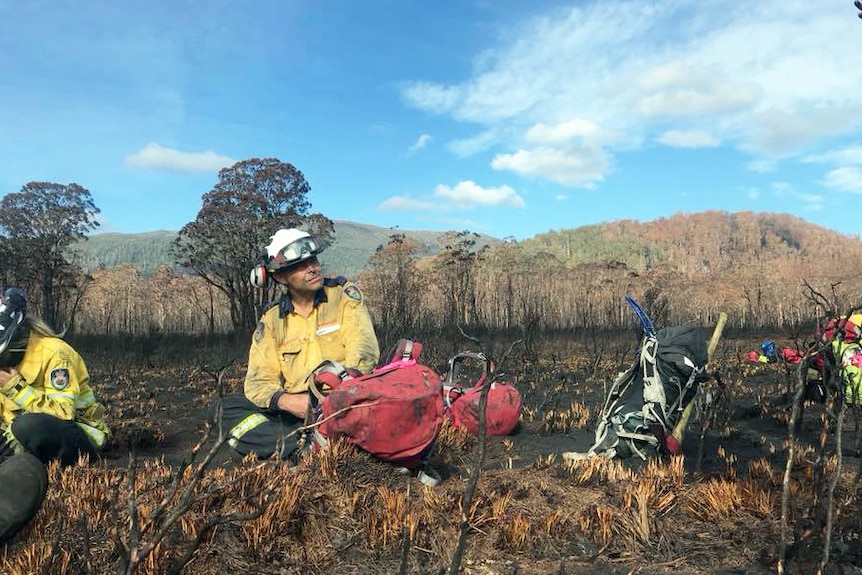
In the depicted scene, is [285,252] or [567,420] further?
[567,420]

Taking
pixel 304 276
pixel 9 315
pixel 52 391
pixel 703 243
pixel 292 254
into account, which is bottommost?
pixel 52 391

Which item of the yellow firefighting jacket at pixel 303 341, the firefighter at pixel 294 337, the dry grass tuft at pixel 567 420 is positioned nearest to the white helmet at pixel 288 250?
the firefighter at pixel 294 337

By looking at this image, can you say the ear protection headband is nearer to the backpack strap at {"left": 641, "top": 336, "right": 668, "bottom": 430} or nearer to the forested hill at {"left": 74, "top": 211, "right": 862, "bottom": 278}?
the backpack strap at {"left": 641, "top": 336, "right": 668, "bottom": 430}

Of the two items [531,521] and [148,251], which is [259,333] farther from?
[148,251]

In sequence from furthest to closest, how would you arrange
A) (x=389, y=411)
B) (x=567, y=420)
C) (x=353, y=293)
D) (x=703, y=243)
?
(x=703, y=243) → (x=567, y=420) → (x=353, y=293) → (x=389, y=411)

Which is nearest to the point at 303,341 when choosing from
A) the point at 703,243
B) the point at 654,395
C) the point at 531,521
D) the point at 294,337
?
the point at 294,337

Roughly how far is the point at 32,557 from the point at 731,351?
57.3 feet

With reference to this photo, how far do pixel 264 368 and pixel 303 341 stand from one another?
1.06 ft

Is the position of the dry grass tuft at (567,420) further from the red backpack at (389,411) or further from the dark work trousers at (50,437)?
the dark work trousers at (50,437)

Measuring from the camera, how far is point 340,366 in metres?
3.86

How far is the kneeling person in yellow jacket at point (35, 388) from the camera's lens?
12.1ft

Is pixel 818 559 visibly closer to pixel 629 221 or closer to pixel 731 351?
pixel 731 351

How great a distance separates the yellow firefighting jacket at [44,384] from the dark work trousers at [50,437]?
0.26 ft

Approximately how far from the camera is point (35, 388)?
386 cm
